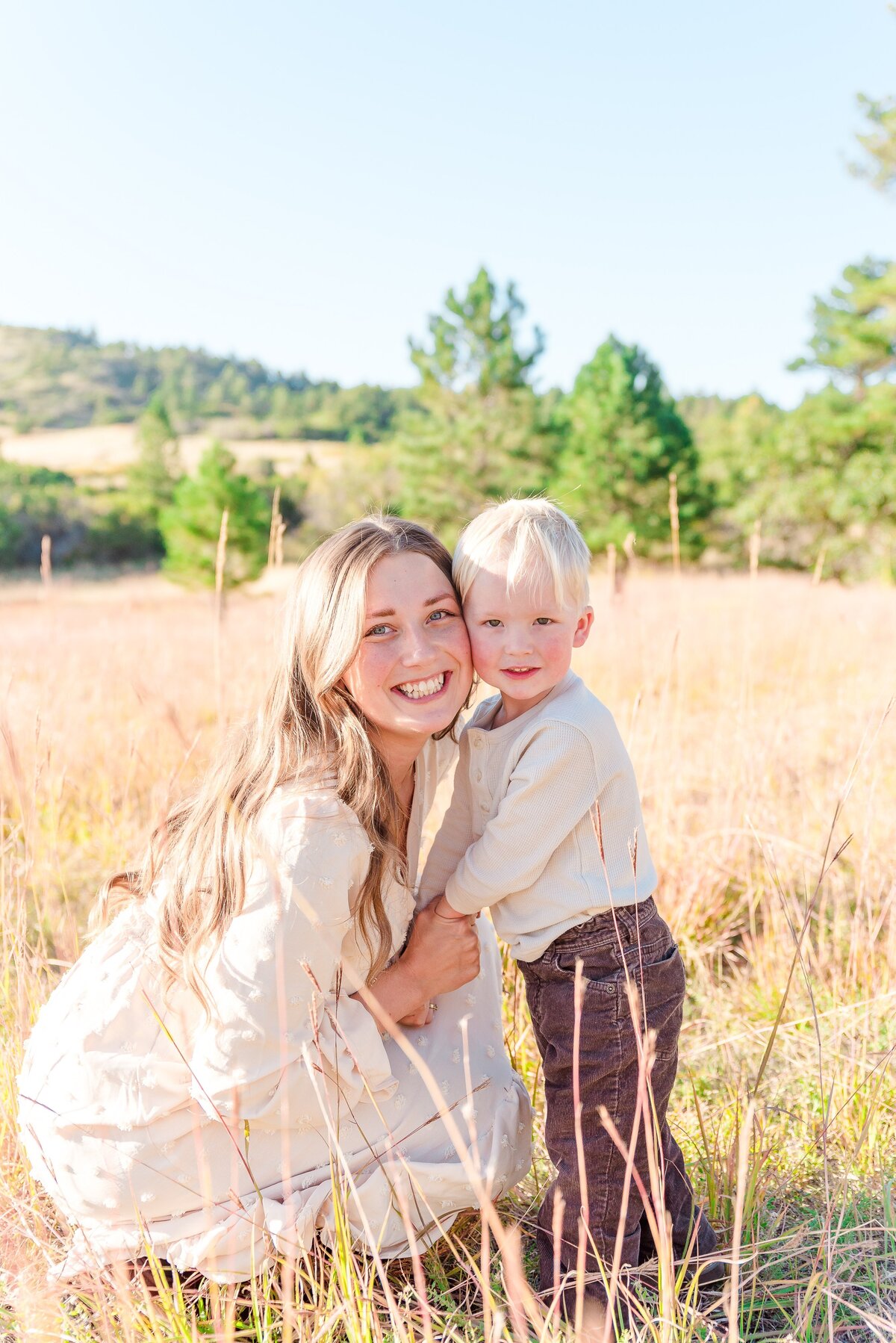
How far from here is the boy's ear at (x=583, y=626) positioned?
1.61 m

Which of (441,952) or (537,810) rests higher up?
(537,810)

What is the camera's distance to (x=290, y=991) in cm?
137

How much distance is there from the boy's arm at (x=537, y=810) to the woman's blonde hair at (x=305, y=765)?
186 mm

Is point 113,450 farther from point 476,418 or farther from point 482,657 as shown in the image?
point 482,657

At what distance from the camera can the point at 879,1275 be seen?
1461 mm

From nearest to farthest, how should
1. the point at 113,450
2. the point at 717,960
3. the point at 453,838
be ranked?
the point at 453,838 < the point at 717,960 < the point at 113,450

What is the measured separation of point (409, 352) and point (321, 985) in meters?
20.1

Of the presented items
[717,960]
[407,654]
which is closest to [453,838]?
[407,654]

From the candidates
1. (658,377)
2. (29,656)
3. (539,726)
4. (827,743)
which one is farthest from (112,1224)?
(658,377)

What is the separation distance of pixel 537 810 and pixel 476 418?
18.5 meters

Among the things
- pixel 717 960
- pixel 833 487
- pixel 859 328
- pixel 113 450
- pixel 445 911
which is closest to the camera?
→ pixel 445 911

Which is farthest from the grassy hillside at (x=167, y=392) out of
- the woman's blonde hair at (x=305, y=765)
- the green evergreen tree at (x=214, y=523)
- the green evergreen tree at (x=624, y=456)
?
the woman's blonde hair at (x=305, y=765)

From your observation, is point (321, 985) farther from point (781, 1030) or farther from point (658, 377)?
point (658, 377)

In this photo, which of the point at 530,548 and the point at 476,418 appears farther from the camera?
the point at 476,418
